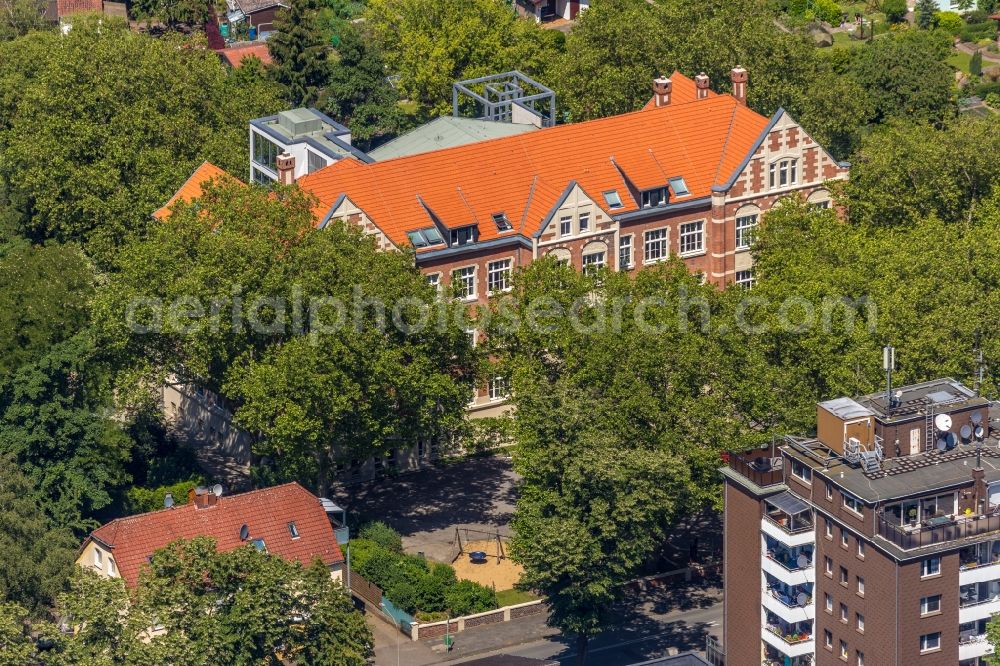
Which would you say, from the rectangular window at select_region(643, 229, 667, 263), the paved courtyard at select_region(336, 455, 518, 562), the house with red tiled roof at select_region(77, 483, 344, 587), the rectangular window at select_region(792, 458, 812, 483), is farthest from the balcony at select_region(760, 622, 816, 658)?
the rectangular window at select_region(643, 229, 667, 263)

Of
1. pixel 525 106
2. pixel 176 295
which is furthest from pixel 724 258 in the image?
pixel 176 295

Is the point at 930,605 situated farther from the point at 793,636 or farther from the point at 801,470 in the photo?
the point at 801,470

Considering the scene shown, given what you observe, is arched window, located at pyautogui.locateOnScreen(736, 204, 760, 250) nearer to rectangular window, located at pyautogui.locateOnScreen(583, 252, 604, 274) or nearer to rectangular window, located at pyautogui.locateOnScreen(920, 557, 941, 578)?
rectangular window, located at pyautogui.locateOnScreen(583, 252, 604, 274)

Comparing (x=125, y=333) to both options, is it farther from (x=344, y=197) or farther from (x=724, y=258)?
(x=724, y=258)

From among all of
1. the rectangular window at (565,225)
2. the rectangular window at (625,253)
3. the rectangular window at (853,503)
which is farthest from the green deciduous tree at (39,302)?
the rectangular window at (853,503)

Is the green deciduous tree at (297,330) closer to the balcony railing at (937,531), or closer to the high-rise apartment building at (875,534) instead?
the high-rise apartment building at (875,534)

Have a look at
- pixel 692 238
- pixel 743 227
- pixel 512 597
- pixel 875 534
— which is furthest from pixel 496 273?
pixel 875 534
